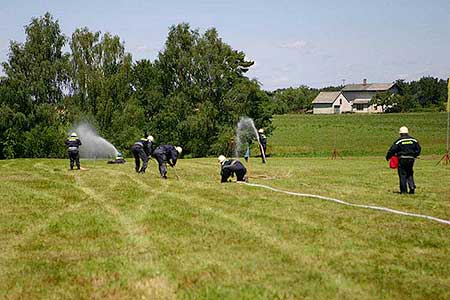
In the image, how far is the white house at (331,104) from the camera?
432ft

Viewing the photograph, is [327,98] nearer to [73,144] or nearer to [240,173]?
[73,144]

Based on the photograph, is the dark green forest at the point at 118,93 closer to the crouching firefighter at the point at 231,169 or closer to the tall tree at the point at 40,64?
the tall tree at the point at 40,64

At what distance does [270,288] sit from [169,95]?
153 feet

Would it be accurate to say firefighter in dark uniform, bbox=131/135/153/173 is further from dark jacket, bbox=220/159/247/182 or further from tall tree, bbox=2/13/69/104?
tall tree, bbox=2/13/69/104

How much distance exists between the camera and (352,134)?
68438 mm

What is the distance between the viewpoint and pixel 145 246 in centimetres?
934

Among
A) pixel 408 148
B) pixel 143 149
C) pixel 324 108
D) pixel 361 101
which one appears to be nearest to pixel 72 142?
pixel 143 149

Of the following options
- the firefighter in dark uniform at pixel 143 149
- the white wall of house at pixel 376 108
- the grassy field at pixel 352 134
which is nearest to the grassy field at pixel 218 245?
the firefighter in dark uniform at pixel 143 149

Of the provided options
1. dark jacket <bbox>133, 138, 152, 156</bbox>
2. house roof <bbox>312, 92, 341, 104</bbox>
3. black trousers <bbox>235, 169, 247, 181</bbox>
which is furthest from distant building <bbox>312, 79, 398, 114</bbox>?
black trousers <bbox>235, 169, 247, 181</bbox>

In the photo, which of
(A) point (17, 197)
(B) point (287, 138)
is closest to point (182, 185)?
(A) point (17, 197)

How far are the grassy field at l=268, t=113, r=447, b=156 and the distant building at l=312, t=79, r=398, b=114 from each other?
126 ft

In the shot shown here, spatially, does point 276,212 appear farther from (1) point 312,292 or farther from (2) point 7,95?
(2) point 7,95

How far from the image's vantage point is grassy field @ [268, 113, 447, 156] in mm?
49938

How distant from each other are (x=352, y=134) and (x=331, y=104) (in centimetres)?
6432
